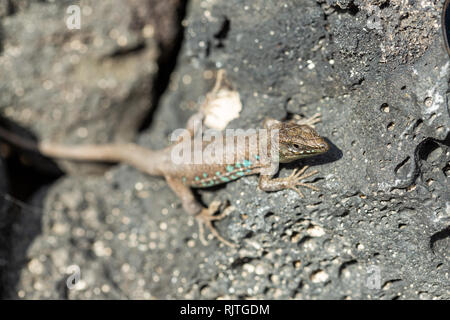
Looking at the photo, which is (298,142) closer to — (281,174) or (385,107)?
(281,174)

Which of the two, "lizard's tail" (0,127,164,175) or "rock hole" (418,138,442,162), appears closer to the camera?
"rock hole" (418,138,442,162)

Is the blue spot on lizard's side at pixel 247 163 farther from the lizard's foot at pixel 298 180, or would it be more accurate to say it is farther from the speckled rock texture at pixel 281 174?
the lizard's foot at pixel 298 180

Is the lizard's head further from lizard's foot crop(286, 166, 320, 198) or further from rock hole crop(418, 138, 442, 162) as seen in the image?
rock hole crop(418, 138, 442, 162)

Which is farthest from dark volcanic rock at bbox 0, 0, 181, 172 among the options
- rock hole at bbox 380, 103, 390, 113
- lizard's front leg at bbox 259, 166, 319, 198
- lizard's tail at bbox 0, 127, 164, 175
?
rock hole at bbox 380, 103, 390, 113

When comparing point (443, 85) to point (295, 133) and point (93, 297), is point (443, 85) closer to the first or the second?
point (295, 133)

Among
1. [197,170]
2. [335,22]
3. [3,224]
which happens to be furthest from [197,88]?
[3,224]

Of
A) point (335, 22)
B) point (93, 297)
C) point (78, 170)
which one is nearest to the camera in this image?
point (335, 22)
